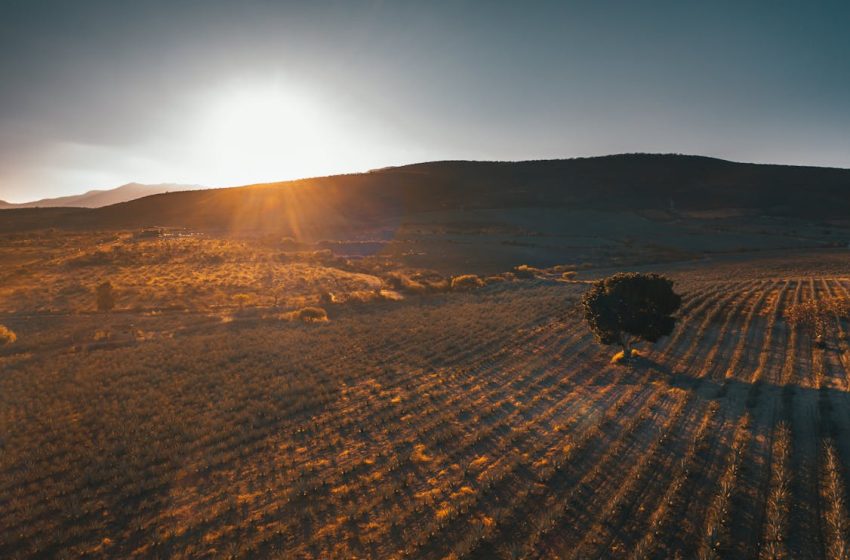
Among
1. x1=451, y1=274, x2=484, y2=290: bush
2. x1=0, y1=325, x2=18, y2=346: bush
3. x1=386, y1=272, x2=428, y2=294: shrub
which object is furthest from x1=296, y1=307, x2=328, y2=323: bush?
x1=451, y1=274, x2=484, y2=290: bush

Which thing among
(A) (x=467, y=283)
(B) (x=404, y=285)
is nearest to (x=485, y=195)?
(A) (x=467, y=283)

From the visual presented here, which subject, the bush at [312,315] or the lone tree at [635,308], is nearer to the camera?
the lone tree at [635,308]

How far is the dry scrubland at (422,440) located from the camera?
10.2m

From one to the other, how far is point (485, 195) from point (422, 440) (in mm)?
151078

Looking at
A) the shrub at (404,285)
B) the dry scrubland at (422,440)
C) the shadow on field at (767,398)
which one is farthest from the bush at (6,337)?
→ the shadow on field at (767,398)

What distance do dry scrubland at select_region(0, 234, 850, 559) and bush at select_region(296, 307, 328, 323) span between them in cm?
191

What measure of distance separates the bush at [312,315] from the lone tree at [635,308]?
2012 cm

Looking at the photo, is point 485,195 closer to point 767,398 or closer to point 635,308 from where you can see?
point 635,308

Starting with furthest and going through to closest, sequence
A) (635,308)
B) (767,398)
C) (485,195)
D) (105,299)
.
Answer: (485,195) → (105,299) → (635,308) → (767,398)

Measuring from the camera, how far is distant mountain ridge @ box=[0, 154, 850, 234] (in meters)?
123

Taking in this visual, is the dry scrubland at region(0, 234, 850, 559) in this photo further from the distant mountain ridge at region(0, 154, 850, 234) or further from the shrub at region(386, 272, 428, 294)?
the distant mountain ridge at region(0, 154, 850, 234)

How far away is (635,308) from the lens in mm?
22094

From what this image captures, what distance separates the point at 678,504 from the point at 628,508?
1.23m

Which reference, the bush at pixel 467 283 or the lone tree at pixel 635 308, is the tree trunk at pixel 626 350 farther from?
the bush at pixel 467 283
